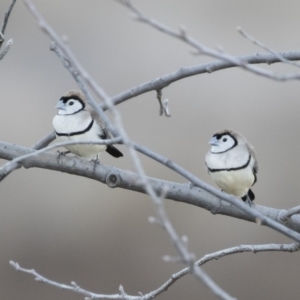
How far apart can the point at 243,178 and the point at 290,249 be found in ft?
2.21

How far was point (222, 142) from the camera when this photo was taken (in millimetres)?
2354

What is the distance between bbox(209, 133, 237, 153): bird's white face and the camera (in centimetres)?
232

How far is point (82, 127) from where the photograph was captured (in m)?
2.29

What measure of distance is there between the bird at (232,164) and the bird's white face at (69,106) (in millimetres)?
474

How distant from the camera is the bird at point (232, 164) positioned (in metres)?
2.24

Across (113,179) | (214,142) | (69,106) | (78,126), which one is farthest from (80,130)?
(113,179)

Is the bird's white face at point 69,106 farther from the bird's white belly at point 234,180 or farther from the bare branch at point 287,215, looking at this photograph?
the bare branch at point 287,215

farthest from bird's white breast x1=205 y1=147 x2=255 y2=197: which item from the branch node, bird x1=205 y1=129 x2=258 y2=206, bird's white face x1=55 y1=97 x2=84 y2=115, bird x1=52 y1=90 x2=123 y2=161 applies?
the branch node

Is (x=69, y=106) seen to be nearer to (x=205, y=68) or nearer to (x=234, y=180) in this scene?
(x=234, y=180)

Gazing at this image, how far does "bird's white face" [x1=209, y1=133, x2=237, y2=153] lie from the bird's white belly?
9 centimetres

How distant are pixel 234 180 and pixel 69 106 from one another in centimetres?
62

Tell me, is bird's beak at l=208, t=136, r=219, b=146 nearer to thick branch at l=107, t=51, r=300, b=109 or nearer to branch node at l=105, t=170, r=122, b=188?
thick branch at l=107, t=51, r=300, b=109

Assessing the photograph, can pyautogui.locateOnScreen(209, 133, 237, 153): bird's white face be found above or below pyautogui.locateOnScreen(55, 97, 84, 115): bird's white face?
above

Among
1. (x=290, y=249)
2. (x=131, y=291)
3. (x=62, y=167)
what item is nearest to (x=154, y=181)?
(x=62, y=167)
